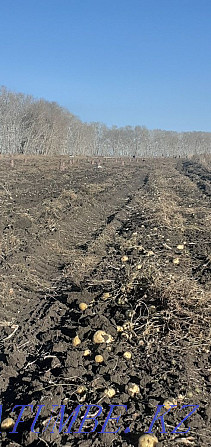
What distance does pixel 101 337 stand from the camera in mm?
3590

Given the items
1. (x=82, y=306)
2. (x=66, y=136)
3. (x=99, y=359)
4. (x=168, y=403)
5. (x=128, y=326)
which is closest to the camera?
(x=168, y=403)

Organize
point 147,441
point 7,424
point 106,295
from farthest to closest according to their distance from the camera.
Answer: point 106,295
point 7,424
point 147,441

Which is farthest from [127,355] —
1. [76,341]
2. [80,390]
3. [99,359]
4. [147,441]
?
[147,441]

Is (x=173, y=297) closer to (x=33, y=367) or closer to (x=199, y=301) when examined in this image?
(x=199, y=301)

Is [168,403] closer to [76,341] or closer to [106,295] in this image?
[76,341]

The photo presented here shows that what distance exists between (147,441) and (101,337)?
4.30 feet

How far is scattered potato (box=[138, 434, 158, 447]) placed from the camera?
2361 millimetres

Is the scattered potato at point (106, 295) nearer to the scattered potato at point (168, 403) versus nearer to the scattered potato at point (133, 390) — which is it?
the scattered potato at point (133, 390)

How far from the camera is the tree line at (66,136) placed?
185 feet

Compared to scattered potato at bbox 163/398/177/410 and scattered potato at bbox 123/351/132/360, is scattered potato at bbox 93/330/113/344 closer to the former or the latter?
scattered potato at bbox 123/351/132/360

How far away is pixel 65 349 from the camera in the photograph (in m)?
3.55

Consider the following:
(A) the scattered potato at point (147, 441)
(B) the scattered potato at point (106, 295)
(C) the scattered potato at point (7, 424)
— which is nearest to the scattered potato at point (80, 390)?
(C) the scattered potato at point (7, 424)

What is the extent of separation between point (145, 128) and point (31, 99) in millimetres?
53502

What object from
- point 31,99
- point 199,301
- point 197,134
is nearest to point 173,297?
point 199,301
